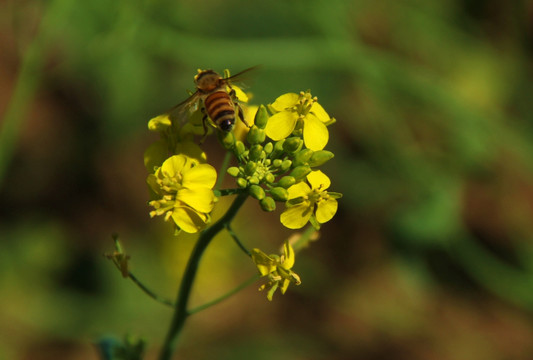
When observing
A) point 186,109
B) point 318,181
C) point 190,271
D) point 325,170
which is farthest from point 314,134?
point 325,170

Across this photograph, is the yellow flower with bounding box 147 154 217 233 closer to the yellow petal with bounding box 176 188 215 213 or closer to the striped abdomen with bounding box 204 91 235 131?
the yellow petal with bounding box 176 188 215 213

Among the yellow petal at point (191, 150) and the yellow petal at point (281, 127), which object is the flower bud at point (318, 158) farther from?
the yellow petal at point (191, 150)

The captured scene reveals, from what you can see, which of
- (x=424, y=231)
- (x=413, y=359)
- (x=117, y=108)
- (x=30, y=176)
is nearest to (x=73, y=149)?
(x=30, y=176)

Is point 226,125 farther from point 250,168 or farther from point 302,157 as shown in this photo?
point 302,157

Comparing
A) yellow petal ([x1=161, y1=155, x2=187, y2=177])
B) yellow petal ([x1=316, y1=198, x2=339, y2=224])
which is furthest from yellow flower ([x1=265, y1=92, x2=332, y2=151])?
yellow petal ([x1=161, y1=155, x2=187, y2=177])

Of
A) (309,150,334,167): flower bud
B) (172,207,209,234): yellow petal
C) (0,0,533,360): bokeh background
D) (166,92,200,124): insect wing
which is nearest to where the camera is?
(172,207,209,234): yellow petal

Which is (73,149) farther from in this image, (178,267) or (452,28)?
(452,28)

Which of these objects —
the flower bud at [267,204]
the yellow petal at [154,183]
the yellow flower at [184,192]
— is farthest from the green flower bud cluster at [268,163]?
the yellow petal at [154,183]
